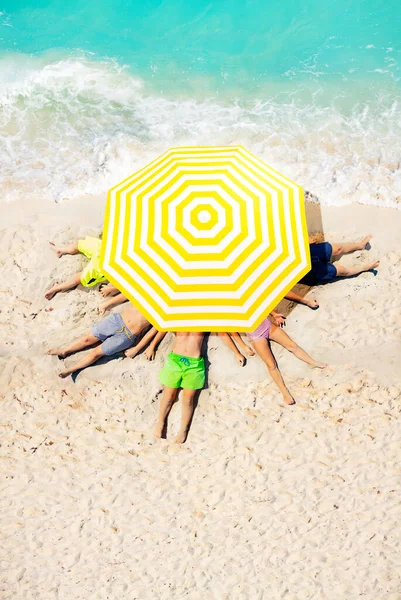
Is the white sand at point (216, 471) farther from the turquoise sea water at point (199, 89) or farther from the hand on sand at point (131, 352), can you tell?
the turquoise sea water at point (199, 89)

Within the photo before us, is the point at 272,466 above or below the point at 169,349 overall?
below

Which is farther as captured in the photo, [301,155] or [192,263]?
[301,155]

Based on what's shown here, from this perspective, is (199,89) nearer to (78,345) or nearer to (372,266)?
(372,266)

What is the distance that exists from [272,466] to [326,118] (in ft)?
21.5

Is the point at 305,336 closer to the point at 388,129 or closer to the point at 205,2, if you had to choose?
the point at 388,129

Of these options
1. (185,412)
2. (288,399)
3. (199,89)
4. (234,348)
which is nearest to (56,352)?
(185,412)

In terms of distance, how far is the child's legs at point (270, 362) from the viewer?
6.29 meters

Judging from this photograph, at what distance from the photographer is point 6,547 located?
19.7ft

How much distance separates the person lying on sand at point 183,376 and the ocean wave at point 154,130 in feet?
11.9

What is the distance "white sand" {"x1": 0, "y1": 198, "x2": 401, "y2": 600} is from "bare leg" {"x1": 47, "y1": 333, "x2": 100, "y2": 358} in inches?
7.4

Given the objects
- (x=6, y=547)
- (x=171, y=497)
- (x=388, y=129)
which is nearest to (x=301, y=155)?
(x=388, y=129)

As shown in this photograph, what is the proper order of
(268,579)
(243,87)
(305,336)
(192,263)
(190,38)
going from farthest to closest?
(190,38) → (243,87) → (305,336) → (268,579) → (192,263)

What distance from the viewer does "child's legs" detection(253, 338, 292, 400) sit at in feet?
20.6

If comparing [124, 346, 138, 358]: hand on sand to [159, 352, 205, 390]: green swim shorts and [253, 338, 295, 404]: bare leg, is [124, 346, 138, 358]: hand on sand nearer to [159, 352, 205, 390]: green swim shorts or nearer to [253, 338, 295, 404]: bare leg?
[159, 352, 205, 390]: green swim shorts
